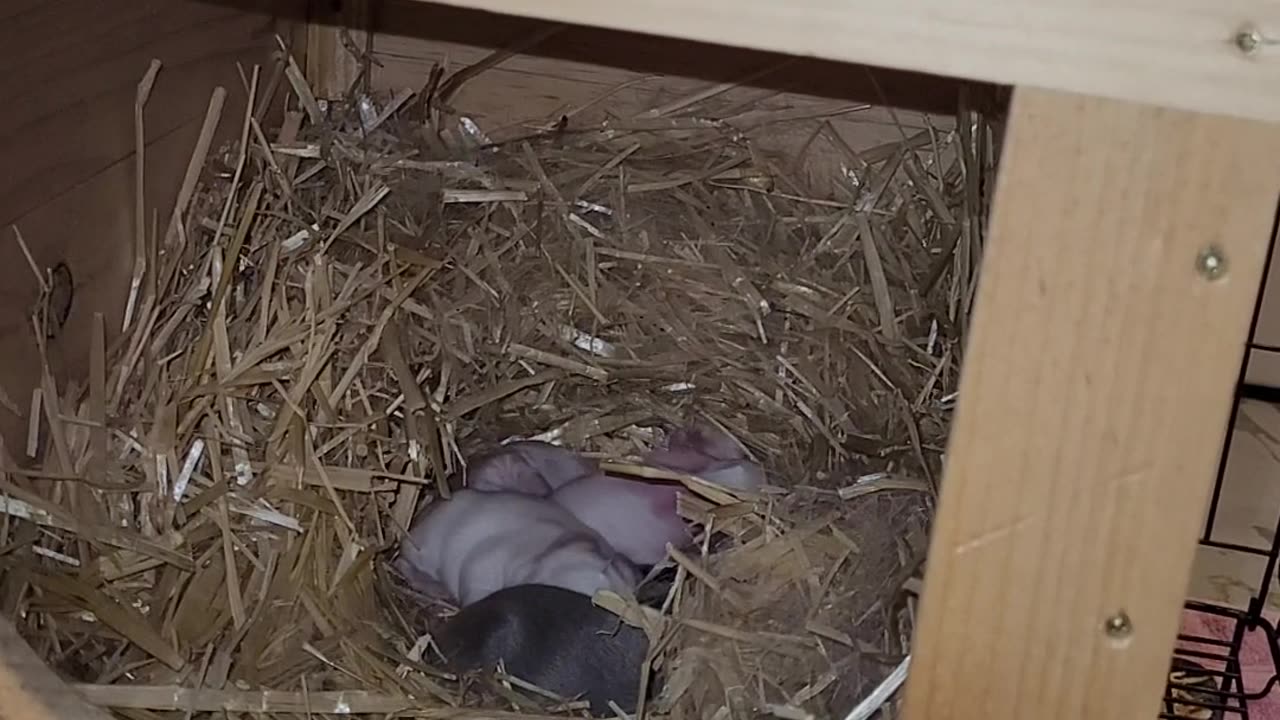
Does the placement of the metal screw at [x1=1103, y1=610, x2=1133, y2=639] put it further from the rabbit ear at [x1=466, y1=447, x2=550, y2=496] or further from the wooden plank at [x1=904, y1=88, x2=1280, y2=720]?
the rabbit ear at [x1=466, y1=447, x2=550, y2=496]

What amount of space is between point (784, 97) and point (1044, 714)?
0.78 metres

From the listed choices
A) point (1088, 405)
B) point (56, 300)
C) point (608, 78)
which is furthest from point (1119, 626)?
point (608, 78)

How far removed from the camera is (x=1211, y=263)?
46 centimetres

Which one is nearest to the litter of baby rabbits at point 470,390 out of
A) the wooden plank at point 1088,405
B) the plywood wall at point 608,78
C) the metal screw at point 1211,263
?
the plywood wall at point 608,78

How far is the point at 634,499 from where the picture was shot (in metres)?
1.06

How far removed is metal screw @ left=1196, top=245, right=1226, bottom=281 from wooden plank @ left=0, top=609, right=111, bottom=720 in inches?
19.5

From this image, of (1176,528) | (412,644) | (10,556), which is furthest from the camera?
(412,644)

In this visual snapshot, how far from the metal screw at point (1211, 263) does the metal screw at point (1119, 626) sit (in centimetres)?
12

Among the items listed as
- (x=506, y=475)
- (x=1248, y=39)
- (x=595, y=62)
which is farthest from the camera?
(x=595, y=62)

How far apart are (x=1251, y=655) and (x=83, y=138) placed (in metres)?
1.01

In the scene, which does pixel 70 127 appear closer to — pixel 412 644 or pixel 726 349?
pixel 412 644

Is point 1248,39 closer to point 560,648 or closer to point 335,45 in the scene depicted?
point 560,648

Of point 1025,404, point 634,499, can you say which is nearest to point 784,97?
point 634,499

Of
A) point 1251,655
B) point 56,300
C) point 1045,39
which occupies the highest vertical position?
point 1045,39
